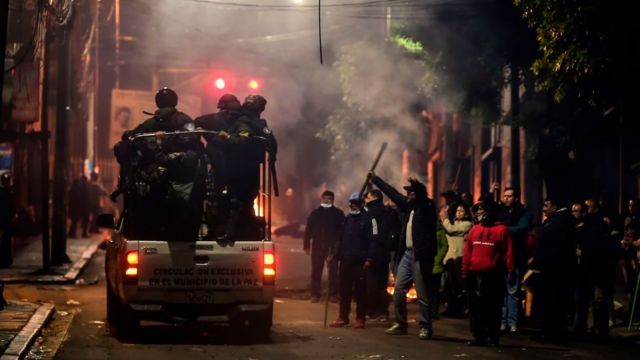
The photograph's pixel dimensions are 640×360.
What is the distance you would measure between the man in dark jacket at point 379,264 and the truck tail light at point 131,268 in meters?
3.99

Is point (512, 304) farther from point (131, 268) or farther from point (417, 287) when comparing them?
point (131, 268)

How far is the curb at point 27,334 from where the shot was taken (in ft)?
32.9

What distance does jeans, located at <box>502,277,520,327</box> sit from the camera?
534 inches

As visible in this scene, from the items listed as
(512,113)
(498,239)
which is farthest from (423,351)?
(512,113)

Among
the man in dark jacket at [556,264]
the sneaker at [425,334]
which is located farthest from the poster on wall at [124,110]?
the sneaker at [425,334]

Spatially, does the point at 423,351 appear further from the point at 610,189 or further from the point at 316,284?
the point at 610,189

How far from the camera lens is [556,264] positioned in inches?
504

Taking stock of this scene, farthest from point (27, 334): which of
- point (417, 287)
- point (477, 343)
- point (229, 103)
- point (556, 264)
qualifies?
point (556, 264)

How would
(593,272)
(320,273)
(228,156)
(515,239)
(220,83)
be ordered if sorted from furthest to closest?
(220,83) → (320,273) → (515,239) → (593,272) → (228,156)

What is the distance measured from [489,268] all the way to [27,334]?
501 cm

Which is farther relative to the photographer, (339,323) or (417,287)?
(339,323)

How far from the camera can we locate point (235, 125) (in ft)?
39.9

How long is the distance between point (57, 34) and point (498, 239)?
11.4 m

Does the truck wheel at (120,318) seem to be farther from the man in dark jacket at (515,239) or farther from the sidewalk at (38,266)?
the sidewalk at (38,266)
